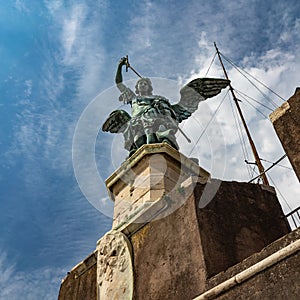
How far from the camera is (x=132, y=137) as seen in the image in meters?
7.77

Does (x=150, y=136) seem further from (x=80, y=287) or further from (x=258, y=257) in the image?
(x=258, y=257)

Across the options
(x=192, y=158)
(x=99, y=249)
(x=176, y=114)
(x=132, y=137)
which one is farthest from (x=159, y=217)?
(x=176, y=114)

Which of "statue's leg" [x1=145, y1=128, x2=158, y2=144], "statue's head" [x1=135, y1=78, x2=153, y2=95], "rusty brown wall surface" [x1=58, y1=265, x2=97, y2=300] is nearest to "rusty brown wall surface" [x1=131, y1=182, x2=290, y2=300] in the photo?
"rusty brown wall surface" [x1=58, y1=265, x2=97, y2=300]

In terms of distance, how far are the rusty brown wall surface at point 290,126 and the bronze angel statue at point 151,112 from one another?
157 inches

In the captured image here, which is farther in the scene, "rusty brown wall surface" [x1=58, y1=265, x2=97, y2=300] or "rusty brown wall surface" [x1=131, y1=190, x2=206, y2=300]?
"rusty brown wall surface" [x1=58, y1=265, x2=97, y2=300]

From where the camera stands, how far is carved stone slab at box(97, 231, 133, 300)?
4.52 m

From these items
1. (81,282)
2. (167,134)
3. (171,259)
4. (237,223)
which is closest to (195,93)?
(167,134)

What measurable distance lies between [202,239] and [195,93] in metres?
5.43

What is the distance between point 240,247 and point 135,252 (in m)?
1.38

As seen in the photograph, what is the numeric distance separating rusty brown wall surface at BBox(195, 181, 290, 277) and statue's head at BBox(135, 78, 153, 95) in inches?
187

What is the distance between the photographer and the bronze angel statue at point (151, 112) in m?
7.48

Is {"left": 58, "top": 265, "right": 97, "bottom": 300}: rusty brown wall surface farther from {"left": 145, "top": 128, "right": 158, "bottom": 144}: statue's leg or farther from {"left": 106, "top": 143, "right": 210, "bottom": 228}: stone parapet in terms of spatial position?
{"left": 145, "top": 128, "right": 158, "bottom": 144}: statue's leg

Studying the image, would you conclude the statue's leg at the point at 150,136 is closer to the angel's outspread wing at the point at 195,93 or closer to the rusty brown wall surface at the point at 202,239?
the angel's outspread wing at the point at 195,93

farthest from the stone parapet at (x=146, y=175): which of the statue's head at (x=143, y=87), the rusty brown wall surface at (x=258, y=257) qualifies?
the rusty brown wall surface at (x=258, y=257)
